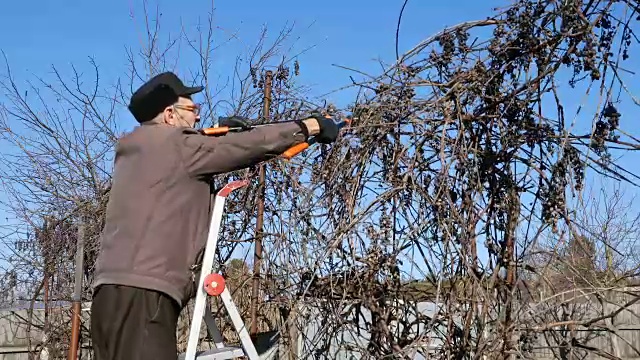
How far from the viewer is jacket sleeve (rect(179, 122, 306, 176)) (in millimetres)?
2564

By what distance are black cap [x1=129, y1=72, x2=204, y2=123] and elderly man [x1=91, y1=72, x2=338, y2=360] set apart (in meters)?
0.12

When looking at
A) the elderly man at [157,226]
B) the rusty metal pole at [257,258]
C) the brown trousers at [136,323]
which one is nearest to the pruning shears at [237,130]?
the elderly man at [157,226]

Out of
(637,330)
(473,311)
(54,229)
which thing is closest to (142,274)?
(473,311)

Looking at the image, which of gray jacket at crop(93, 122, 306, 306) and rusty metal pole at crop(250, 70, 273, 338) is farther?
rusty metal pole at crop(250, 70, 273, 338)

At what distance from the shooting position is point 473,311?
3.05 m

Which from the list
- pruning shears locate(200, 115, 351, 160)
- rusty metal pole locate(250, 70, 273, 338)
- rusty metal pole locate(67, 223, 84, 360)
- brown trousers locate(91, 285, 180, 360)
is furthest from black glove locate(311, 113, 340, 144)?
rusty metal pole locate(67, 223, 84, 360)

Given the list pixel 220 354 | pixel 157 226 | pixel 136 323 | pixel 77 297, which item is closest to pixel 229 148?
pixel 157 226

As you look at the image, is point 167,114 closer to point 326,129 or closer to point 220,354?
point 326,129

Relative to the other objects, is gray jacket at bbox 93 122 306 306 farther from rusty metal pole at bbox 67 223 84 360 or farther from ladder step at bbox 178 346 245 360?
rusty metal pole at bbox 67 223 84 360

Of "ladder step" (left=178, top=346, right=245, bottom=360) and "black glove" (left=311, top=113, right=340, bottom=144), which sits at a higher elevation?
"black glove" (left=311, top=113, right=340, bottom=144)

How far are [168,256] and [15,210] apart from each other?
5699 millimetres

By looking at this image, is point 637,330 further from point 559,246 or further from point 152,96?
point 152,96

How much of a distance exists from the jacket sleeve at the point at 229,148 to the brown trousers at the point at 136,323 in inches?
17.7

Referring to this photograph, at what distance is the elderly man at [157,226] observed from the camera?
2.51 metres
